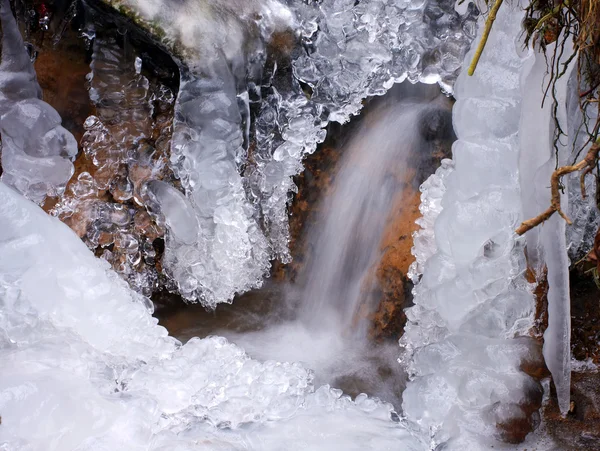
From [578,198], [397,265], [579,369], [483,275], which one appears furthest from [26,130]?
[579,369]

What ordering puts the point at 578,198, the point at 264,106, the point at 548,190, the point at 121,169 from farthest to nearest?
1. the point at 121,169
2. the point at 264,106
3. the point at 578,198
4. the point at 548,190

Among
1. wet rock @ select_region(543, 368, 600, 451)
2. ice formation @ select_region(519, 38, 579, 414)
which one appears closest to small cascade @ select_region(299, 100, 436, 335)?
ice formation @ select_region(519, 38, 579, 414)

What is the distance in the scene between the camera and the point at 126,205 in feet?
12.0

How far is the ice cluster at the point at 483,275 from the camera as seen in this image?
9.45 feet

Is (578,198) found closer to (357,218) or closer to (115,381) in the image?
(357,218)

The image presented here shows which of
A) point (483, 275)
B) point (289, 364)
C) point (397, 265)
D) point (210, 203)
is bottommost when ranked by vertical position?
point (289, 364)

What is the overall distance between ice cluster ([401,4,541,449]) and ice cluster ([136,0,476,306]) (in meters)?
0.50

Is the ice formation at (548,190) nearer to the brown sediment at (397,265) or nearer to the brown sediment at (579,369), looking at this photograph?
the brown sediment at (579,369)

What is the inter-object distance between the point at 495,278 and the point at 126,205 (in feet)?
6.73

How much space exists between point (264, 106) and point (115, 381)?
5.33 ft

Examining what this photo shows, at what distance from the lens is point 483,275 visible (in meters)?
2.93

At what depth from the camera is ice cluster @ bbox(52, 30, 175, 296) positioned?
3584 mm

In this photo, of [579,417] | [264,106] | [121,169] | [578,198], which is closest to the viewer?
[579,417]

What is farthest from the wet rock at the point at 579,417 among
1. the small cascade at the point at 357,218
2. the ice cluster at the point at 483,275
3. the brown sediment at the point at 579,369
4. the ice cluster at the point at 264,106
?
the ice cluster at the point at 264,106
